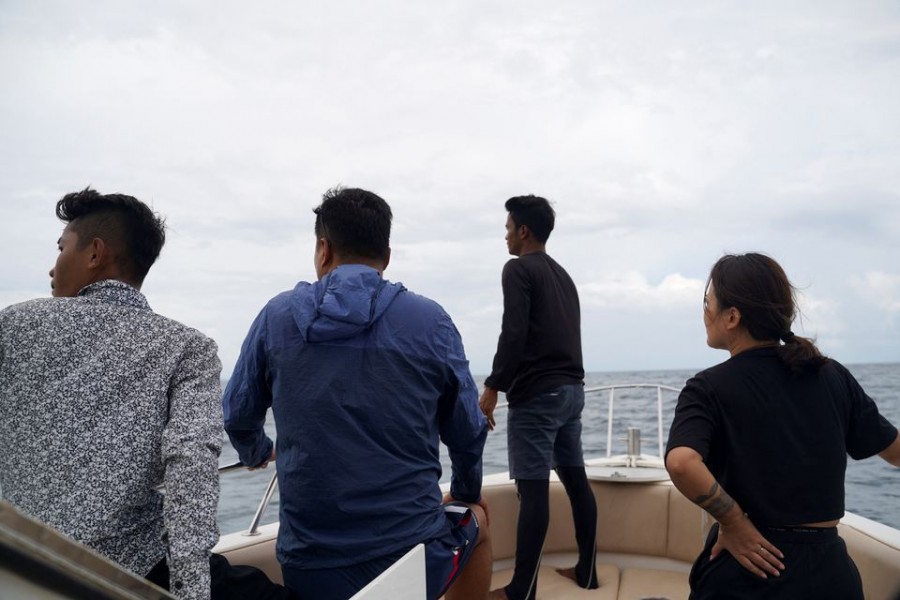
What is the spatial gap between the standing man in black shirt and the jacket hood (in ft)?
3.93

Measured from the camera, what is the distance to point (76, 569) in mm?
843

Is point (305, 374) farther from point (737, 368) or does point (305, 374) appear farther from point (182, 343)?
point (737, 368)

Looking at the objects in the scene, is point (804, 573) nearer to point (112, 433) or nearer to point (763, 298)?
point (763, 298)

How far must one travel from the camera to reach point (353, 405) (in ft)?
6.32

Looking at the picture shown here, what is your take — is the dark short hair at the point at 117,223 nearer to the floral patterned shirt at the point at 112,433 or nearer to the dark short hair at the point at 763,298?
the floral patterned shirt at the point at 112,433

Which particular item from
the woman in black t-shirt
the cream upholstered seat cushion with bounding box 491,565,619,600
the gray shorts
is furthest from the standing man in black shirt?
the woman in black t-shirt

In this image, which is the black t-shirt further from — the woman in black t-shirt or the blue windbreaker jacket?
the blue windbreaker jacket

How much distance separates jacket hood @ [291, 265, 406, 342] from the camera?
6.38 feet

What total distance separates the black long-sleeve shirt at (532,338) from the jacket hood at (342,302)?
1173 mm

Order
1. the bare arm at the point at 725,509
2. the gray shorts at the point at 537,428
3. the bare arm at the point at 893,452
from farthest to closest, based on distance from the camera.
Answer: the gray shorts at the point at 537,428, the bare arm at the point at 893,452, the bare arm at the point at 725,509

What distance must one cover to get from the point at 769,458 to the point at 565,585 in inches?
80.0

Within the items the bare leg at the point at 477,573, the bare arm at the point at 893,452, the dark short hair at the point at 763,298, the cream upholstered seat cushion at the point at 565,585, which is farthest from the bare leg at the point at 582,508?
the dark short hair at the point at 763,298

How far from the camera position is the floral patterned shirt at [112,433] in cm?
160

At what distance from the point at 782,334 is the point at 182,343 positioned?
4.89ft
